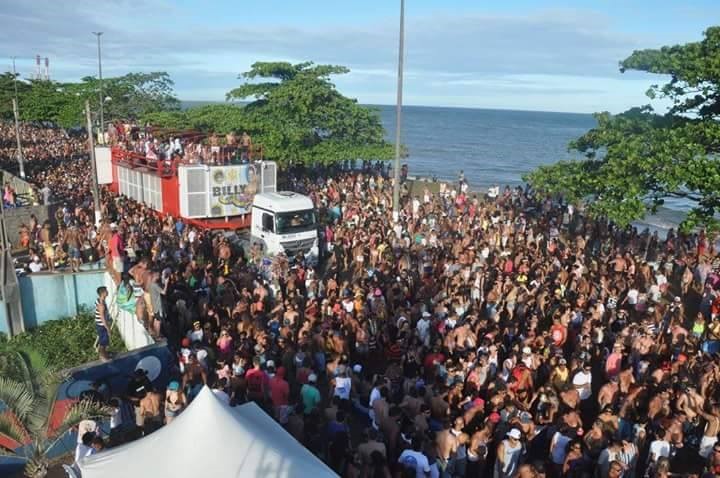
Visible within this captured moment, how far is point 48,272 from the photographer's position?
15.3 m

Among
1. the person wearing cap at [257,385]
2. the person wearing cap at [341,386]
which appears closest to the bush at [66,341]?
the person wearing cap at [257,385]

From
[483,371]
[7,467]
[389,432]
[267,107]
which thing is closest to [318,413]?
[389,432]

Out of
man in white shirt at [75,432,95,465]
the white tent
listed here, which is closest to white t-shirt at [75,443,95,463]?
man in white shirt at [75,432,95,465]

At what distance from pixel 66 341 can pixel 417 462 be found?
989cm

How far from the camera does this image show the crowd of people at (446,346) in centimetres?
790

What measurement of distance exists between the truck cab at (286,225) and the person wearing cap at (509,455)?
35.4ft

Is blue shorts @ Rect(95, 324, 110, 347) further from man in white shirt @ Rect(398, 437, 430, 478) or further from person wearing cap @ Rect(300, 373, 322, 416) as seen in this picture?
man in white shirt @ Rect(398, 437, 430, 478)

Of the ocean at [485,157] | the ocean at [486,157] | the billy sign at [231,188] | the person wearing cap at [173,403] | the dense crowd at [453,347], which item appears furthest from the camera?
the ocean at [485,157]

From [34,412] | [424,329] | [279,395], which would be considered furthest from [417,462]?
[34,412]

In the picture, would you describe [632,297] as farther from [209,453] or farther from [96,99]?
[96,99]

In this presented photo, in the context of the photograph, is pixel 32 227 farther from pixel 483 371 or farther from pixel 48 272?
pixel 483 371

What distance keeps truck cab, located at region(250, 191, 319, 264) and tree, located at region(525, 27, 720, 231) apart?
7115mm

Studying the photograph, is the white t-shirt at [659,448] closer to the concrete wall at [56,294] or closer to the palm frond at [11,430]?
the palm frond at [11,430]

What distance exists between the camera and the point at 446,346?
10.8 m
